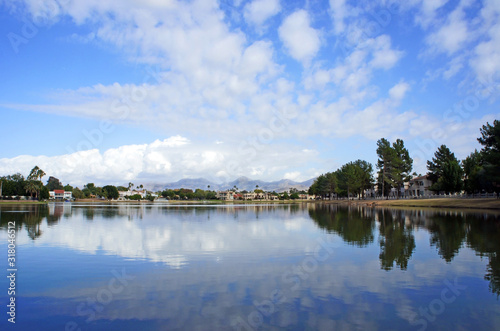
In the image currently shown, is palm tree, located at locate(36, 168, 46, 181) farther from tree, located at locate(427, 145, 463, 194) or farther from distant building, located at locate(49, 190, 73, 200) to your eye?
tree, located at locate(427, 145, 463, 194)

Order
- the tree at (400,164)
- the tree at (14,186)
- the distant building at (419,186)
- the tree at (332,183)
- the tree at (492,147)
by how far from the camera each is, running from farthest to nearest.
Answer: the tree at (332,183) < the tree at (14,186) < the distant building at (419,186) < the tree at (400,164) < the tree at (492,147)

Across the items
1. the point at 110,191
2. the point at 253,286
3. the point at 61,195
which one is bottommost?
the point at 253,286

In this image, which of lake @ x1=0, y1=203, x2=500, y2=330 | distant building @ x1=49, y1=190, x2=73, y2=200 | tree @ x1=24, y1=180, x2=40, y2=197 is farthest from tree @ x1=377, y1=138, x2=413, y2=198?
distant building @ x1=49, y1=190, x2=73, y2=200

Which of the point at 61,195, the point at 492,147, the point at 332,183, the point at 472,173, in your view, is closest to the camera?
the point at 492,147

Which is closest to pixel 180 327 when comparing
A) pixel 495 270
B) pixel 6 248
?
pixel 495 270

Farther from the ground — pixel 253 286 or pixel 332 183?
pixel 332 183

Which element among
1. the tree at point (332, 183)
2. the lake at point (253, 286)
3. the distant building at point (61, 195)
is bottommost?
the lake at point (253, 286)

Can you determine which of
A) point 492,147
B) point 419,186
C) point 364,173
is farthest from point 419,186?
point 492,147

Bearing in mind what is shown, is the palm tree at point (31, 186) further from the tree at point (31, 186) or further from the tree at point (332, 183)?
the tree at point (332, 183)

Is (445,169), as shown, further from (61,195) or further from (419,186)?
(61,195)

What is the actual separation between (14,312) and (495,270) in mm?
16262

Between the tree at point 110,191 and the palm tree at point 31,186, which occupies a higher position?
the palm tree at point 31,186

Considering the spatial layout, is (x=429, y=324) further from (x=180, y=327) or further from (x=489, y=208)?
(x=489, y=208)

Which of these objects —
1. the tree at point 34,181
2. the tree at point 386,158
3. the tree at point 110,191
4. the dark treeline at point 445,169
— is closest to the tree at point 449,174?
the dark treeline at point 445,169
